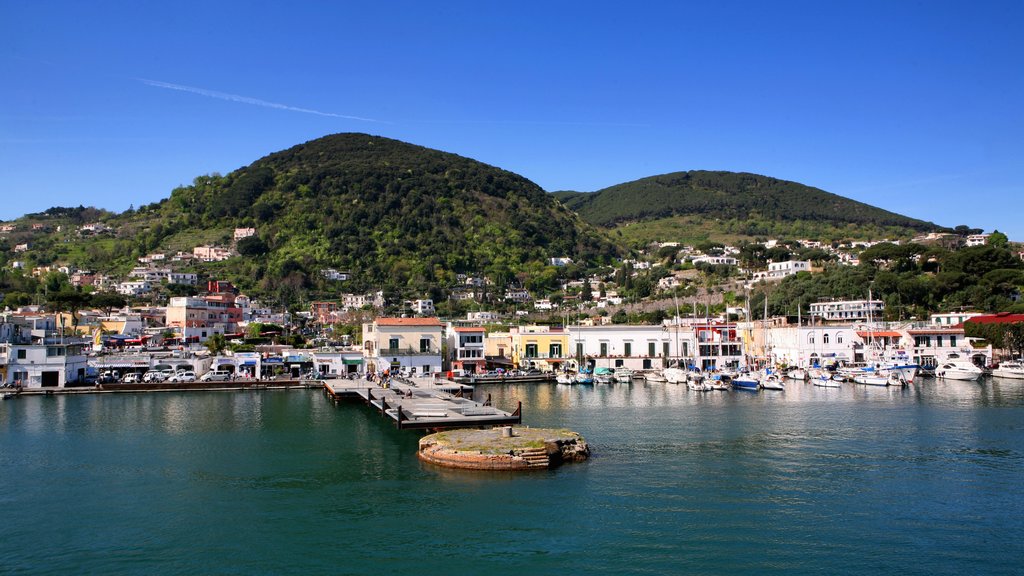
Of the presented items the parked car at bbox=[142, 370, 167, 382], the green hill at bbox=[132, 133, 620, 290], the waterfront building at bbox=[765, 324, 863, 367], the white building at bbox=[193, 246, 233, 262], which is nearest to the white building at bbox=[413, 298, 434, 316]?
the green hill at bbox=[132, 133, 620, 290]

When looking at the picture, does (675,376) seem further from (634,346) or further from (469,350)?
(469,350)

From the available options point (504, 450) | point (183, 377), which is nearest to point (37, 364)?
point (183, 377)

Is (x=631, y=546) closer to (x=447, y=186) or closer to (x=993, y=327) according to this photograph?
(x=993, y=327)

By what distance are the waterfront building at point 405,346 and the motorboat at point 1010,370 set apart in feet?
126

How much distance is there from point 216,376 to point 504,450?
33175 millimetres

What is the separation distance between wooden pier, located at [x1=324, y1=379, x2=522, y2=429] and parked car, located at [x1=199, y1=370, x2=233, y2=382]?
763cm

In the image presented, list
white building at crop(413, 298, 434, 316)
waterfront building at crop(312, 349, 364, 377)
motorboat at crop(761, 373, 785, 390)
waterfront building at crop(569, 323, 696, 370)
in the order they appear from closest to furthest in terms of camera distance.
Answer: motorboat at crop(761, 373, 785, 390) → waterfront building at crop(312, 349, 364, 377) → waterfront building at crop(569, 323, 696, 370) → white building at crop(413, 298, 434, 316)

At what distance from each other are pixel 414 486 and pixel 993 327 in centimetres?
5159

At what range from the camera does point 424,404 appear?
1373 inches

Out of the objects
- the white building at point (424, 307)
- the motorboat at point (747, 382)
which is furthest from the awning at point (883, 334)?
the white building at point (424, 307)

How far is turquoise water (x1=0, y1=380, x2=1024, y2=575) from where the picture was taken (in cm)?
1602

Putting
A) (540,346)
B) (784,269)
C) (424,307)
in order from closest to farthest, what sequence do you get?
(540,346) < (424,307) < (784,269)

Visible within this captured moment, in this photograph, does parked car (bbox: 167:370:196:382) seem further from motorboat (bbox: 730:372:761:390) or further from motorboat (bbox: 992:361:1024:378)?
motorboat (bbox: 992:361:1024:378)

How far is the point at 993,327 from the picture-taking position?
5694 centimetres
